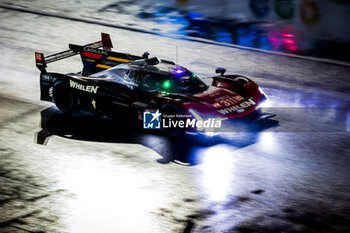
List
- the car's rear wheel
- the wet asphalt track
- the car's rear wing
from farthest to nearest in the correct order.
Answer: the car's rear wing < the car's rear wheel < the wet asphalt track

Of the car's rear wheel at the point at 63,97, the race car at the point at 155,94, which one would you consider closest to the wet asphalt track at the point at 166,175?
the car's rear wheel at the point at 63,97

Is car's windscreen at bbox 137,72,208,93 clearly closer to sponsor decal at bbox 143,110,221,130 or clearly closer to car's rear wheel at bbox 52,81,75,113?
sponsor decal at bbox 143,110,221,130

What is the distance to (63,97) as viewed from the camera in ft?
38.8

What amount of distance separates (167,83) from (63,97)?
2.44m

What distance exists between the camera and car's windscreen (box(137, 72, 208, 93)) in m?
10.8

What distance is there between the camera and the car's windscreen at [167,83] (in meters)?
10.8

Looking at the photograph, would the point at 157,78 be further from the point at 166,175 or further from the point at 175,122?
the point at 166,175

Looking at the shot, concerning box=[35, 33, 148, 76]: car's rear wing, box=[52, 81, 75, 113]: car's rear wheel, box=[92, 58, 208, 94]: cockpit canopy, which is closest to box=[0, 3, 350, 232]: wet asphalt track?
box=[52, 81, 75, 113]: car's rear wheel

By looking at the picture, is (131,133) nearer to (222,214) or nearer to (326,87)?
(222,214)

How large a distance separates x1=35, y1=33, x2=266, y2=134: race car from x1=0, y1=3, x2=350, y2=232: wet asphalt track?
1.23 feet

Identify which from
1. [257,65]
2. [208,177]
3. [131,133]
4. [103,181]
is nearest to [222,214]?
[208,177]

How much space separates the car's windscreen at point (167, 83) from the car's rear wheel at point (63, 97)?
64.8 inches

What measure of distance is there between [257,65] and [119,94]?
579cm

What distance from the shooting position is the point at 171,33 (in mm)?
18344
